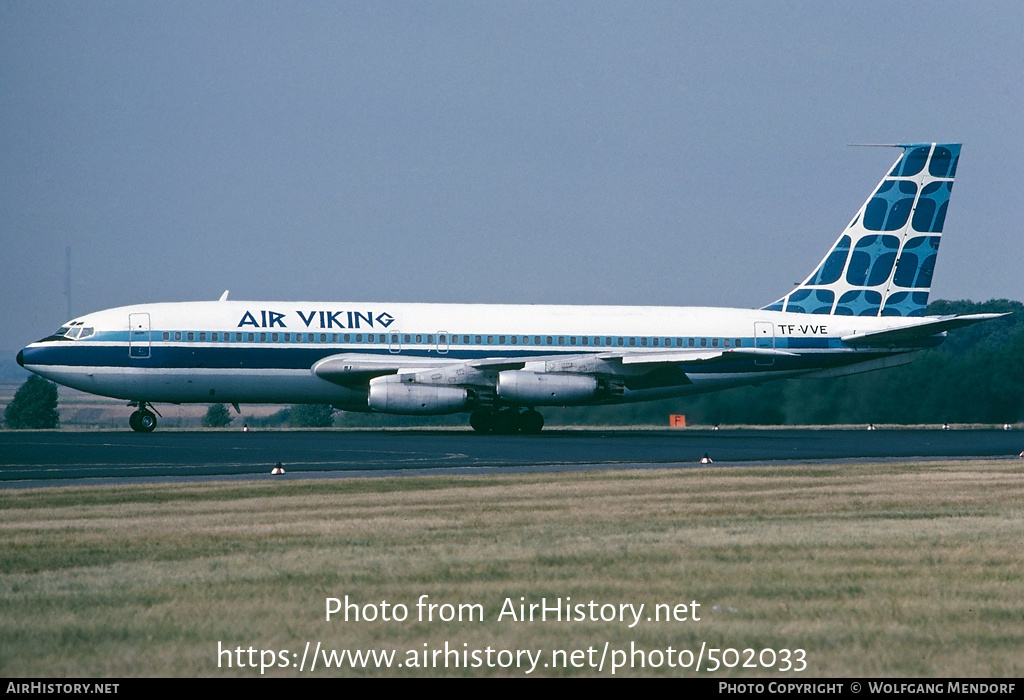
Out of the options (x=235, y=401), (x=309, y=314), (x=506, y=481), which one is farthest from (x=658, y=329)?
(x=506, y=481)

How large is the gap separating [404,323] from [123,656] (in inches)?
1384

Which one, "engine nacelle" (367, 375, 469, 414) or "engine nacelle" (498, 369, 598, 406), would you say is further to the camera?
"engine nacelle" (498, 369, 598, 406)

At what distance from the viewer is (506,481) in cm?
2306

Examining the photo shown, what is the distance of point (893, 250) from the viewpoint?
155 feet

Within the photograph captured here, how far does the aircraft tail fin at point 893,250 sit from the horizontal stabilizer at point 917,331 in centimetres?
211

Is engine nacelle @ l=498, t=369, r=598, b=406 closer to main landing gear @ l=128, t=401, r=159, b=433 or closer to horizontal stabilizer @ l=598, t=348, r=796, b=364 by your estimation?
horizontal stabilizer @ l=598, t=348, r=796, b=364

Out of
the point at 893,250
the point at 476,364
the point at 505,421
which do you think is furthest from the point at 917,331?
the point at 476,364

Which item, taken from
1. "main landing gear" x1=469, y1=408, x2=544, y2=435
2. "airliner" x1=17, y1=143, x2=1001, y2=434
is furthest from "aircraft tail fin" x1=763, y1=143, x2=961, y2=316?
"main landing gear" x1=469, y1=408, x2=544, y2=435

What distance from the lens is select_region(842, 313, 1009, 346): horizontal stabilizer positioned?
41.4m

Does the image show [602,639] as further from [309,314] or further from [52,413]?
[52,413]

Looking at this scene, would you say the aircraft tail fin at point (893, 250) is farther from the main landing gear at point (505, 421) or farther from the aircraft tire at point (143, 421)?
the aircraft tire at point (143, 421)

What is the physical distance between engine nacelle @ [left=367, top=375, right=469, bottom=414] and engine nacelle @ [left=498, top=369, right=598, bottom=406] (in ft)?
5.32

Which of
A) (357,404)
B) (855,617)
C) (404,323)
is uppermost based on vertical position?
(404,323)

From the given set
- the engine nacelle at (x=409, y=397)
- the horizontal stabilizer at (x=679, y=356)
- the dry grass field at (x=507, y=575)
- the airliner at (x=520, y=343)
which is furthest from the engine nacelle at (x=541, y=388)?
the dry grass field at (x=507, y=575)
